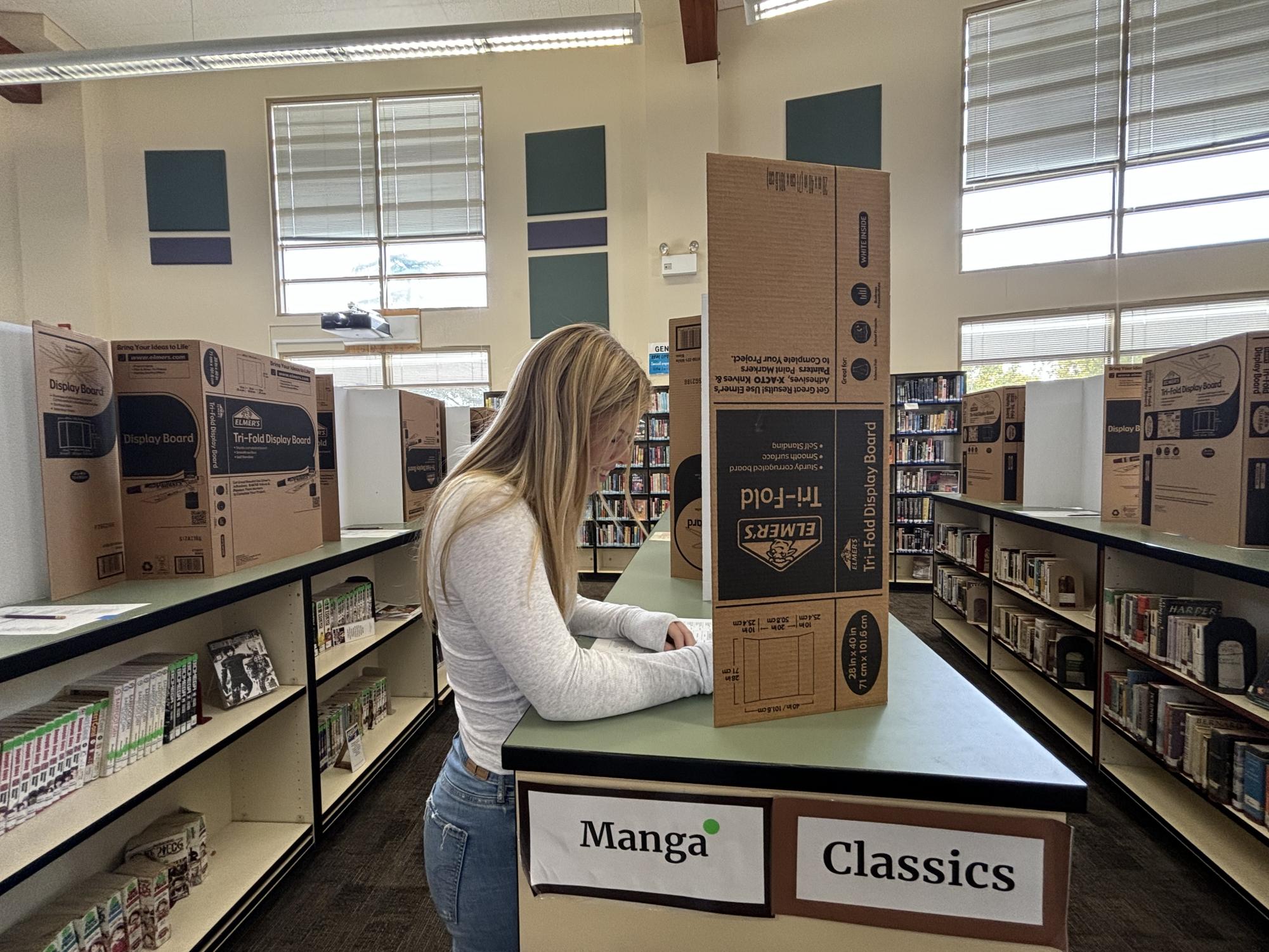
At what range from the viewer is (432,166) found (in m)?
7.16

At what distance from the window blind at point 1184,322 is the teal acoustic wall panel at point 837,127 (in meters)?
2.93

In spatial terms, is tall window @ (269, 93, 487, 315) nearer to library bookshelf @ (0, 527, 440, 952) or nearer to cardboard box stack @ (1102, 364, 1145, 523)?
library bookshelf @ (0, 527, 440, 952)

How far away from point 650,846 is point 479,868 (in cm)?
30

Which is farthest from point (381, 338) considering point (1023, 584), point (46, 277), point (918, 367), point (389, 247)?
point (1023, 584)

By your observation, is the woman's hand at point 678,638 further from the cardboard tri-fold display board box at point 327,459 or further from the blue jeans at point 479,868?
the cardboard tri-fold display board box at point 327,459

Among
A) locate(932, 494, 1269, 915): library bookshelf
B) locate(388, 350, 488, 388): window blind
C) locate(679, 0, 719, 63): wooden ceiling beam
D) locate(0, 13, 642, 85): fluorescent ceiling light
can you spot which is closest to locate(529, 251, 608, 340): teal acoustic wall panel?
locate(388, 350, 488, 388): window blind

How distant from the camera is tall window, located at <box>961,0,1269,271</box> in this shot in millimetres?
5500

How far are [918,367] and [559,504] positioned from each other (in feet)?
21.1

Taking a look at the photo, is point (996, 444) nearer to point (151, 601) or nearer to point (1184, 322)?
point (1184, 322)

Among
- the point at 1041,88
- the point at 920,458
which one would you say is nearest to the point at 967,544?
the point at 920,458

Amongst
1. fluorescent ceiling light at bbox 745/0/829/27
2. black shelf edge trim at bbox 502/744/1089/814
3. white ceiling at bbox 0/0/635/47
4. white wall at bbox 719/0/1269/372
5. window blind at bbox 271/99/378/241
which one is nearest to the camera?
black shelf edge trim at bbox 502/744/1089/814

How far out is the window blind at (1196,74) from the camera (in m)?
5.46

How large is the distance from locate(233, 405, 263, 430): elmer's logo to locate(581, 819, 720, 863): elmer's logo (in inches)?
68.4

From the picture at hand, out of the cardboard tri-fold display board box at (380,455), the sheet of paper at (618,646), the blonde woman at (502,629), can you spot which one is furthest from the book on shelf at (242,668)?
the sheet of paper at (618,646)
